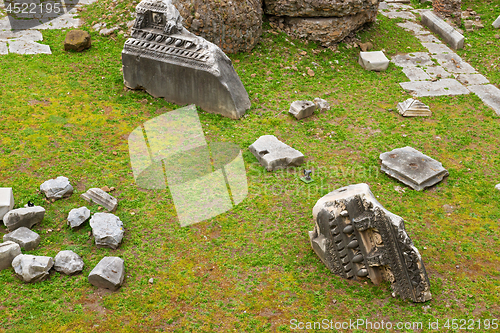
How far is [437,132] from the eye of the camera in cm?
741

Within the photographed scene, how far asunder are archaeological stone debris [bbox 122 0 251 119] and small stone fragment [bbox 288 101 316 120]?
0.78 metres

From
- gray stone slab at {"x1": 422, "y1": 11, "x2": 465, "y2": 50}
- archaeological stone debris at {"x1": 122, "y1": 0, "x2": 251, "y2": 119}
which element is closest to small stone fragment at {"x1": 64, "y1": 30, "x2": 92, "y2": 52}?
archaeological stone debris at {"x1": 122, "y1": 0, "x2": 251, "y2": 119}

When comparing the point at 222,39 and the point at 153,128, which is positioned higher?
the point at 222,39

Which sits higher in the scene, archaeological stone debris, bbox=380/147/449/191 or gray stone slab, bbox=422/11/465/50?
gray stone slab, bbox=422/11/465/50

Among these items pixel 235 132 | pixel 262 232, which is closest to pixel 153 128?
pixel 235 132

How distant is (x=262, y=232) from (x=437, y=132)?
3783 millimetres

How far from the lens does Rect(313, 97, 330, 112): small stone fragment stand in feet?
25.8

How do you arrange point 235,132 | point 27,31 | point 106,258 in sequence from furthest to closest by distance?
1. point 27,31
2. point 235,132
3. point 106,258

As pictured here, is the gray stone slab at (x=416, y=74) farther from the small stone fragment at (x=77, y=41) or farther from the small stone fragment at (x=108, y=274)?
the small stone fragment at (x=108, y=274)

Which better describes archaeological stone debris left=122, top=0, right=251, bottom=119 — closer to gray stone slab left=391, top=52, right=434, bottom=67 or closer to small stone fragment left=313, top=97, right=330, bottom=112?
small stone fragment left=313, top=97, right=330, bottom=112

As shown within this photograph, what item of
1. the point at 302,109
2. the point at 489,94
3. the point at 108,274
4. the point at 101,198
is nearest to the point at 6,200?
the point at 101,198

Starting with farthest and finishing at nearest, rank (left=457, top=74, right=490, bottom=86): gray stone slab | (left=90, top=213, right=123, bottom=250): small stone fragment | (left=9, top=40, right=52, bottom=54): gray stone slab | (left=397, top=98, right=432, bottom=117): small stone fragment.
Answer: (left=9, top=40, right=52, bottom=54): gray stone slab
(left=457, top=74, right=490, bottom=86): gray stone slab
(left=397, top=98, right=432, bottom=117): small stone fragment
(left=90, top=213, right=123, bottom=250): small stone fragment

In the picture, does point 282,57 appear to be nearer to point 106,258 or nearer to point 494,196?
point 494,196

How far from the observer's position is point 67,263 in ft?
15.4
